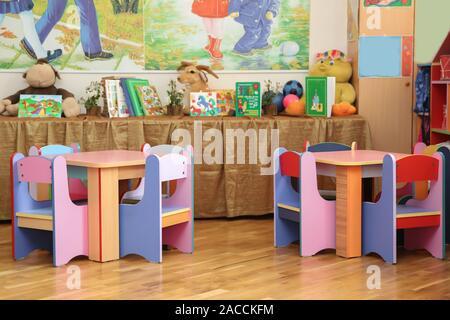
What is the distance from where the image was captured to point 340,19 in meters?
6.12

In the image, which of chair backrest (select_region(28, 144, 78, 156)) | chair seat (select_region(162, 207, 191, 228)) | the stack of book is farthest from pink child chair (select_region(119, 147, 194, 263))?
the stack of book

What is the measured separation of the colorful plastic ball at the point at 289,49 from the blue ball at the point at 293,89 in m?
0.22

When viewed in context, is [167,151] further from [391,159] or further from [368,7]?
[368,7]

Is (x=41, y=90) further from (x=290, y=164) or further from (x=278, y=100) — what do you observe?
(x=290, y=164)

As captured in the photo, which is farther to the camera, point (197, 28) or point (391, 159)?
point (197, 28)

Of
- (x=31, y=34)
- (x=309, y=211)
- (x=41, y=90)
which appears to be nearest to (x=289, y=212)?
(x=309, y=211)

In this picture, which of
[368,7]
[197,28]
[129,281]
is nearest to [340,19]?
[368,7]

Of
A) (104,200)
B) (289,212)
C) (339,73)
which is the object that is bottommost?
(289,212)

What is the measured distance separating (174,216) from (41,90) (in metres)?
1.92

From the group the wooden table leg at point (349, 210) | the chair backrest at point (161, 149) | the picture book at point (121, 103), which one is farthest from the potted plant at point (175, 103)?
the wooden table leg at point (349, 210)

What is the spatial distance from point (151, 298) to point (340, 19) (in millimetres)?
3278

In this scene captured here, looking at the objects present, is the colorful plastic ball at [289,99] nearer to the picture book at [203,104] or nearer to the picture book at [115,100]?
the picture book at [203,104]

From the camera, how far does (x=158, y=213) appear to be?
4.21 m

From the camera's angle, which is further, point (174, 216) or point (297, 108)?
point (297, 108)
